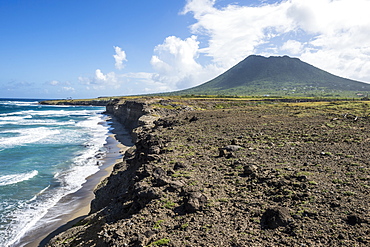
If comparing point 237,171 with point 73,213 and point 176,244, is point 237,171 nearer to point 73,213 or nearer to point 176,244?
point 176,244

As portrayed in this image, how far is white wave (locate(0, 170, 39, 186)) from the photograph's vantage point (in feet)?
76.3

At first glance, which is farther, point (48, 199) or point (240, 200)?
point (48, 199)

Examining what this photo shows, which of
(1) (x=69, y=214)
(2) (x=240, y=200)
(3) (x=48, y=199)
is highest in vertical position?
(2) (x=240, y=200)

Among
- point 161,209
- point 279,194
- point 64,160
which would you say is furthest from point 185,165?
point 64,160

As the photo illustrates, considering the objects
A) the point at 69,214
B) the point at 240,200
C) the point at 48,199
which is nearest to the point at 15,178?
the point at 48,199

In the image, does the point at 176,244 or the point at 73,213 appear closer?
the point at 176,244

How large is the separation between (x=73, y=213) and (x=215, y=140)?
12.4 m

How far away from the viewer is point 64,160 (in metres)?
31.4

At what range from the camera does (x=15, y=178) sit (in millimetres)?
24484

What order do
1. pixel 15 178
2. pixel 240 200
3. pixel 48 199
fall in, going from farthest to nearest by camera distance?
pixel 15 178 → pixel 48 199 → pixel 240 200

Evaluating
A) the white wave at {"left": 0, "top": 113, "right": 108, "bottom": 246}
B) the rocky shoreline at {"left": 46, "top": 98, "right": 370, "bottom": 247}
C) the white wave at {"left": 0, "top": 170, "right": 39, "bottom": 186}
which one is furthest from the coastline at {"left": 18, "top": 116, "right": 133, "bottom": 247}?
the white wave at {"left": 0, "top": 170, "right": 39, "bottom": 186}

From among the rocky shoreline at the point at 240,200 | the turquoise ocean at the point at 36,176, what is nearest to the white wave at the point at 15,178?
the turquoise ocean at the point at 36,176

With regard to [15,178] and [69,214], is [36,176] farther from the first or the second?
[69,214]

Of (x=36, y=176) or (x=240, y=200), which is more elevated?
(x=240, y=200)
